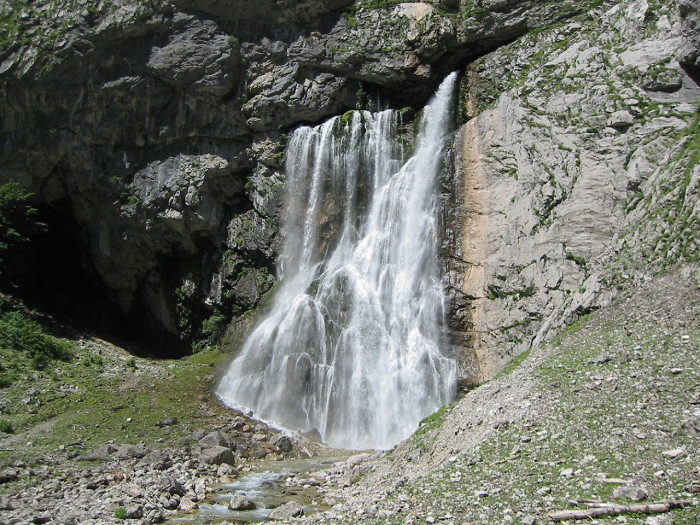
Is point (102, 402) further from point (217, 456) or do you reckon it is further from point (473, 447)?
point (473, 447)

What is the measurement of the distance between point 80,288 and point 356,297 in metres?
20.4

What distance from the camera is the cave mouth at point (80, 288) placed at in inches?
1345

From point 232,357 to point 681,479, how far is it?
22.6 meters

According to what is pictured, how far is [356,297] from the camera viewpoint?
2470cm

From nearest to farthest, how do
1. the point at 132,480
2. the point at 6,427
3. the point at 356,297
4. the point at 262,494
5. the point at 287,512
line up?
the point at 287,512 → the point at 262,494 → the point at 132,480 → the point at 6,427 → the point at 356,297

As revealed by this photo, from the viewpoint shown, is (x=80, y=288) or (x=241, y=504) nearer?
(x=241, y=504)

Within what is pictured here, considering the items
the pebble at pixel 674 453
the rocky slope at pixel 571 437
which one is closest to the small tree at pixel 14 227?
the rocky slope at pixel 571 437

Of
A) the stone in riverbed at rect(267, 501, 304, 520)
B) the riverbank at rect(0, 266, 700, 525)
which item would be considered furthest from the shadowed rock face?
the stone in riverbed at rect(267, 501, 304, 520)

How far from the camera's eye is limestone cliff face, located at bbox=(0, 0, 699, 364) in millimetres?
23844

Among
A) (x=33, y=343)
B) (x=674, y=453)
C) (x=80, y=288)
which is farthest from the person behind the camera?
(x=80, y=288)

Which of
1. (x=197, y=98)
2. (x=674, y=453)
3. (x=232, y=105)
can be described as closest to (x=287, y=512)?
(x=674, y=453)

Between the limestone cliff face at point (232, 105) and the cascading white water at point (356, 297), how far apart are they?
1.31m

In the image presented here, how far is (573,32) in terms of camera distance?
26.4m

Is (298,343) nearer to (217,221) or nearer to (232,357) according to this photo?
(232,357)
